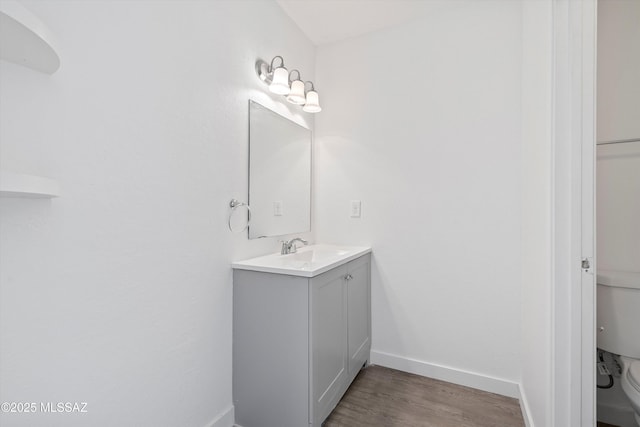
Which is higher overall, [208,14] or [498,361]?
[208,14]

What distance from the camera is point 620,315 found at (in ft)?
4.44

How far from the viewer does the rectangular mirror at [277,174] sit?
170 cm

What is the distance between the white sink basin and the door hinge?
995 mm

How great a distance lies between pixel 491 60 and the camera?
1.82m

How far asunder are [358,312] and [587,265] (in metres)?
1.22

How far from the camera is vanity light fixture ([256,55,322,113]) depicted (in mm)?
1721

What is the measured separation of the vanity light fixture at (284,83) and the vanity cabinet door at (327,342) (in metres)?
1.13

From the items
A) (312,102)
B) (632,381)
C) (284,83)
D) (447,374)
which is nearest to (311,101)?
(312,102)

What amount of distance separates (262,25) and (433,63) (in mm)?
1146

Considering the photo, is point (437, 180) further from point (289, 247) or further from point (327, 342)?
point (327, 342)

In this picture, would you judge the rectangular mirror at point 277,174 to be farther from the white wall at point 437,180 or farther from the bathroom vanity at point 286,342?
the bathroom vanity at point 286,342

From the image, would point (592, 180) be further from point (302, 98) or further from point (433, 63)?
point (302, 98)

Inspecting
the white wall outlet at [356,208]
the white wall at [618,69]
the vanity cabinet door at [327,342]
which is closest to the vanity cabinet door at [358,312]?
the vanity cabinet door at [327,342]

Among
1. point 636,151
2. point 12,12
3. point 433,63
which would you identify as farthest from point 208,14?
point 636,151
